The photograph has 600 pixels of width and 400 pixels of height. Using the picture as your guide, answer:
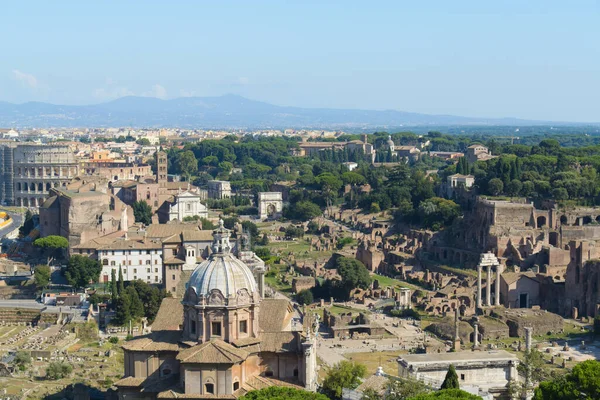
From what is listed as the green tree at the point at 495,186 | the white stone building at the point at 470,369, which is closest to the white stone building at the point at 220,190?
the green tree at the point at 495,186

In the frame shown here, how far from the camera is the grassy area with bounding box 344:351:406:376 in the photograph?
43.2 meters

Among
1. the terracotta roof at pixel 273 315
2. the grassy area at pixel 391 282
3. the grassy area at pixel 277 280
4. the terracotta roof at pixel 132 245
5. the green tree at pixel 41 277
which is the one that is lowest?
the grassy area at pixel 391 282

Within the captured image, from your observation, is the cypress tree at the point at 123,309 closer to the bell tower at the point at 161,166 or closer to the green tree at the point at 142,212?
the green tree at the point at 142,212

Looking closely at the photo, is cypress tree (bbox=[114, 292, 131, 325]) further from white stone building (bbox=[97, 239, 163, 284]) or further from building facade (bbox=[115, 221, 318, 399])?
building facade (bbox=[115, 221, 318, 399])

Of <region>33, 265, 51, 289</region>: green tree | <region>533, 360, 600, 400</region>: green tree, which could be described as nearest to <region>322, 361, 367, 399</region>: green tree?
<region>533, 360, 600, 400</region>: green tree

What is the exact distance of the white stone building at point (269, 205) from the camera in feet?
314

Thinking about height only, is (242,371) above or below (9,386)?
above

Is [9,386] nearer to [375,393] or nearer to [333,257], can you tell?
[375,393]

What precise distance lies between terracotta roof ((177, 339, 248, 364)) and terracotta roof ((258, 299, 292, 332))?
2784 mm

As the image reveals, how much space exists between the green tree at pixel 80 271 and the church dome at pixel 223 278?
84.8 feet

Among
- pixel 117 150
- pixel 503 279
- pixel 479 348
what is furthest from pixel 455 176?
pixel 117 150

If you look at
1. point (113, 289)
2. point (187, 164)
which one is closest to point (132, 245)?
point (113, 289)

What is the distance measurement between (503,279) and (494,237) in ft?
28.1

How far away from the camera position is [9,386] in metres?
40.1
